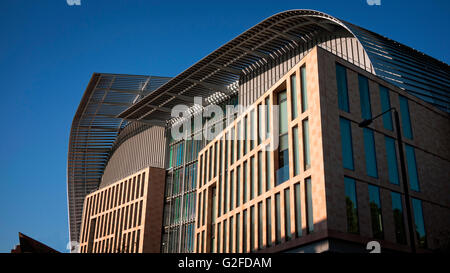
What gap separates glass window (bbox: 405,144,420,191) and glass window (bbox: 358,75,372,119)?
3.86 meters

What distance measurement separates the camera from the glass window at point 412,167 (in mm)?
29625

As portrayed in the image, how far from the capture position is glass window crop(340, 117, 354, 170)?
26.2 meters

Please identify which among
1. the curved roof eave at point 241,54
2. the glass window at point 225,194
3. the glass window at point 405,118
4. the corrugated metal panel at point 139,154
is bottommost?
the glass window at point 225,194

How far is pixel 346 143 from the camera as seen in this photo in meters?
26.7

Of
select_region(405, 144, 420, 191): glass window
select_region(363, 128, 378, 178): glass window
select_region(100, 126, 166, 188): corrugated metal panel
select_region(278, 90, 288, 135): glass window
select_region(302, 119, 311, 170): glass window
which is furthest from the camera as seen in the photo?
select_region(100, 126, 166, 188): corrugated metal panel

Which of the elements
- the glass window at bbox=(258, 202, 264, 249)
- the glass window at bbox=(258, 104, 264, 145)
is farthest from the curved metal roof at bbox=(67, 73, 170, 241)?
the glass window at bbox=(258, 202, 264, 249)

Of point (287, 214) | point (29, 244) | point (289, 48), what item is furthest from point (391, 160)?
point (29, 244)

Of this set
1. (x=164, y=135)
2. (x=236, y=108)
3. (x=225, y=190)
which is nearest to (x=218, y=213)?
(x=225, y=190)

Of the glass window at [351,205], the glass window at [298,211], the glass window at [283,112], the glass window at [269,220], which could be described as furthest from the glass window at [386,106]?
the glass window at [269,220]

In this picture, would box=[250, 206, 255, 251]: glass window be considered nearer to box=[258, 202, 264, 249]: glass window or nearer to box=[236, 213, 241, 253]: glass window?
box=[258, 202, 264, 249]: glass window

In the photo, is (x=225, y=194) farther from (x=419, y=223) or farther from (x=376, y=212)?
(x=419, y=223)

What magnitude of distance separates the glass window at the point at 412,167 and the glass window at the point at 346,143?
17.9 ft

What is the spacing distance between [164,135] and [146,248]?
1491cm

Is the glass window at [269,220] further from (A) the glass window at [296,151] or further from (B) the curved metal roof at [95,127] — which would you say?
(B) the curved metal roof at [95,127]
